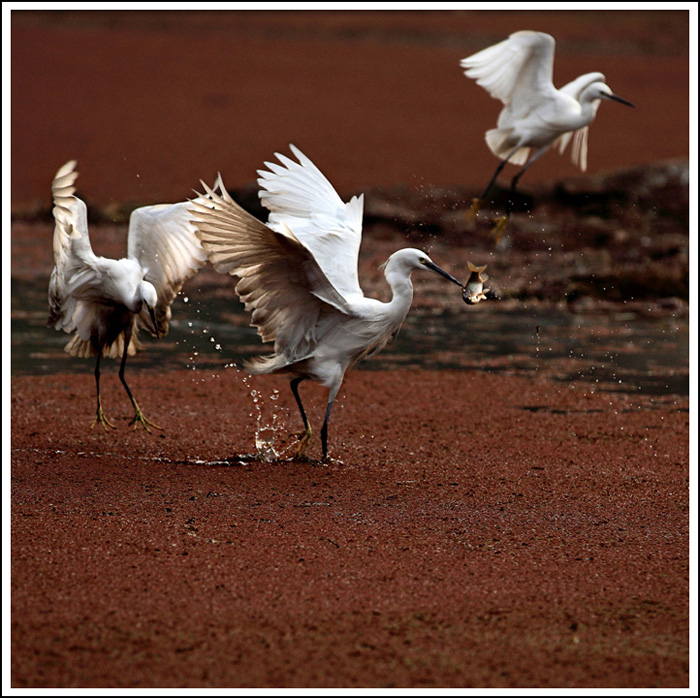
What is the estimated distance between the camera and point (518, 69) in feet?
23.6

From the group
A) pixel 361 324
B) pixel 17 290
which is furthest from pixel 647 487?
pixel 17 290

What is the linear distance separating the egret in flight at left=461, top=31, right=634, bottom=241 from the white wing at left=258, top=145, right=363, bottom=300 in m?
1.22

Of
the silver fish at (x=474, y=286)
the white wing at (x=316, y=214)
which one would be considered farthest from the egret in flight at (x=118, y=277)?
the silver fish at (x=474, y=286)

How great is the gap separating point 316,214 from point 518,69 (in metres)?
2.01

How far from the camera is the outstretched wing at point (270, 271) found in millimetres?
5347

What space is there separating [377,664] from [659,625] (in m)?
1.21

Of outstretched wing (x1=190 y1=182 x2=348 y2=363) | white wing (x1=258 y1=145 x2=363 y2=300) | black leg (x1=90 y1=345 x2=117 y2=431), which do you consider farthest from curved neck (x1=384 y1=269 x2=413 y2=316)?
black leg (x1=90 y1=345 x2=117 y2=431)

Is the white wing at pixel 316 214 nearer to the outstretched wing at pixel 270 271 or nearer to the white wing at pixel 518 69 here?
the outstretched wing at pixel 270 271

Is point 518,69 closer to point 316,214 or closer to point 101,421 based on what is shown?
point 316,214

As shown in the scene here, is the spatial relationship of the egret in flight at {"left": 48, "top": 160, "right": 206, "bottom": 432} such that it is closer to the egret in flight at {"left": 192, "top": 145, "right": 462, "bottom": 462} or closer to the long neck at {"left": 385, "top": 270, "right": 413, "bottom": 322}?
the egret in flight at {"left": 192, "top": 145, "right": 462, "bottom": 462}

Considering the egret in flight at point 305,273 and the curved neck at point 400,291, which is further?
the curved neck at point 400,291

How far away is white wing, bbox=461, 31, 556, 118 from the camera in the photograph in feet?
23.1

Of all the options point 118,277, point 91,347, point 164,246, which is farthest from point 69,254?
point 91,347

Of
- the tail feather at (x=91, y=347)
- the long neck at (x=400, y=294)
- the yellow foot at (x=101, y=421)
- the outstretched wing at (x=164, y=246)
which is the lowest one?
the yellow foot at (x=101, y=421)
